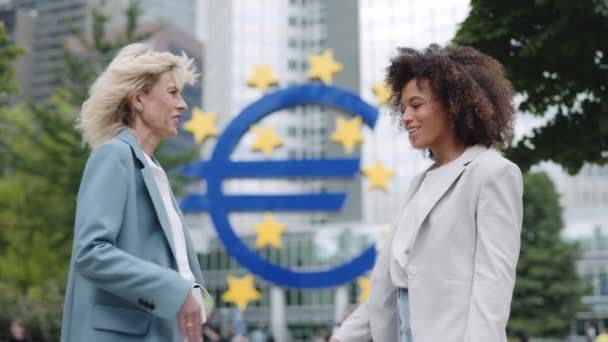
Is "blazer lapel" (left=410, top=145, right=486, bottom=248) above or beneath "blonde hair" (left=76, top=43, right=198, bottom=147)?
A: beneath

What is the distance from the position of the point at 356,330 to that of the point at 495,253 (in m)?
0.66

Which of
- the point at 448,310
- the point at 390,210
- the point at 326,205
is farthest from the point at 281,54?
the point at 448,310

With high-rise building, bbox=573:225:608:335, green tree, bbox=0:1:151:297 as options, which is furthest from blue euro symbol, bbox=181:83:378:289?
high-rise building, bbox=573:225:608:335

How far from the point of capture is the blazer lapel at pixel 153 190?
2.38 m

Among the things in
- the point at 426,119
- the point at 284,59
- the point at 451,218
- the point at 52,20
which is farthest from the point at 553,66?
the point at 52,20

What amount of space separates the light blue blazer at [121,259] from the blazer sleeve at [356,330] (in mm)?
697

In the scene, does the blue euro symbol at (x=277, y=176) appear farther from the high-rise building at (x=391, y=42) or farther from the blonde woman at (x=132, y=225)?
the high-rise building at (x=391, y=42)

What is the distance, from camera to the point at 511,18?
756 cm

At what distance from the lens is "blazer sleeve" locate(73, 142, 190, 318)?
2148 mm

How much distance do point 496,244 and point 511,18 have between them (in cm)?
560

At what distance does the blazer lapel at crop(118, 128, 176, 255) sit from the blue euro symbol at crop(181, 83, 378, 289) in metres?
16.2

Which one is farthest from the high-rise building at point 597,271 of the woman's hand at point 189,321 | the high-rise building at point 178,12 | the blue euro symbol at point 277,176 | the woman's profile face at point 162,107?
the high-rise building at point 178,12

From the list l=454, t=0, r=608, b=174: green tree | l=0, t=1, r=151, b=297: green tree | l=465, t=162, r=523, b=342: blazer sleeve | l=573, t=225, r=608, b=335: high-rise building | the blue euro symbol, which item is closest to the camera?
l=465, t=162, r=523, b=342: blazer sleeve

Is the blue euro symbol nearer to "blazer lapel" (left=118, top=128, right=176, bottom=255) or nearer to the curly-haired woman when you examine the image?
the curly-haired woman
